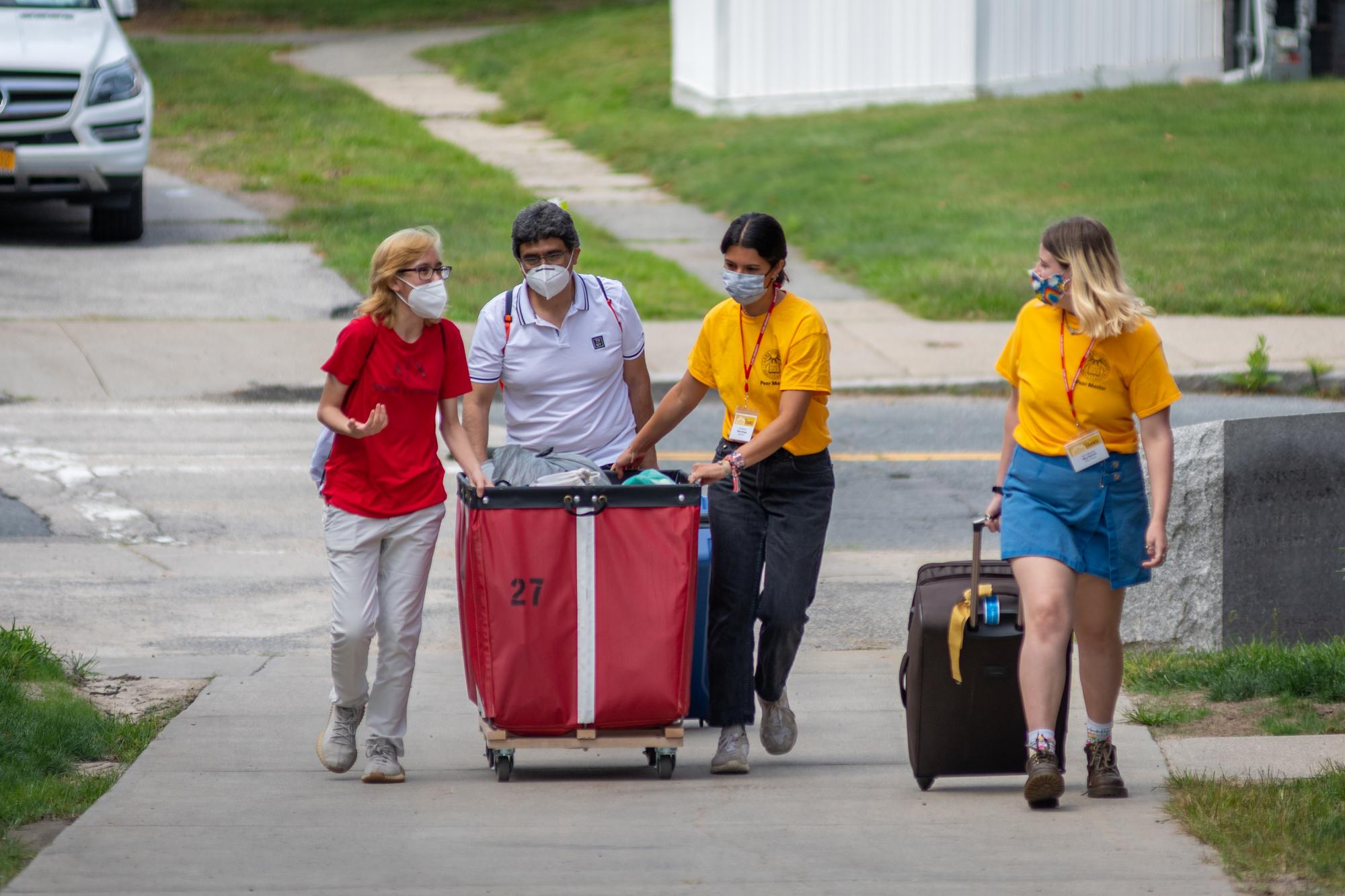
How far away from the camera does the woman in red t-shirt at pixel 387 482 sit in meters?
5.40

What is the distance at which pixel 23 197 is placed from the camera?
636 inches

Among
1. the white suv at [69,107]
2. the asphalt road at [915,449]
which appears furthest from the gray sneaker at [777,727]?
the white suv at [69,107]

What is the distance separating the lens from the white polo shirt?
5.89 meters

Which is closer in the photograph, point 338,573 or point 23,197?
point 338,573

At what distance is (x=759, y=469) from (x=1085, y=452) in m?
1.06

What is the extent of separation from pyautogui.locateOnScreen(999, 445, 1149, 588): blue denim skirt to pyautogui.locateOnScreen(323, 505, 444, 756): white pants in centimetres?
174

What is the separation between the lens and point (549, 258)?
5738mm

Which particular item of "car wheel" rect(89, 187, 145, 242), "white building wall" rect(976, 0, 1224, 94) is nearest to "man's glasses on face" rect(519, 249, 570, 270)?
"car wheel" rect(89, 187, 145, 242)

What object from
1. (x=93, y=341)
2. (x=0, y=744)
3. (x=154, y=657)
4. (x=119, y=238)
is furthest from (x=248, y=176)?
(x=0, y=744)

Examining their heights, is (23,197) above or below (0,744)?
above

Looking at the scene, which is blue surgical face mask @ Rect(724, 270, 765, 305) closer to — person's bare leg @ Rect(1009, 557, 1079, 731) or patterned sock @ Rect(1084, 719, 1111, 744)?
person's bare leg @ Rect(1009, 557, 1079, 731)

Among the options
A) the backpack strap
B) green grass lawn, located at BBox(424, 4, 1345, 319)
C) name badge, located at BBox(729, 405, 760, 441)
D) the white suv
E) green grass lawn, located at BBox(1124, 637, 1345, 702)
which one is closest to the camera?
name badge, located at BBox(729, 405, 760, 441)

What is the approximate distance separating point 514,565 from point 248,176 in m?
16.7

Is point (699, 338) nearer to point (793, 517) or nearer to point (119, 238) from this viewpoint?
point (793, 517)
